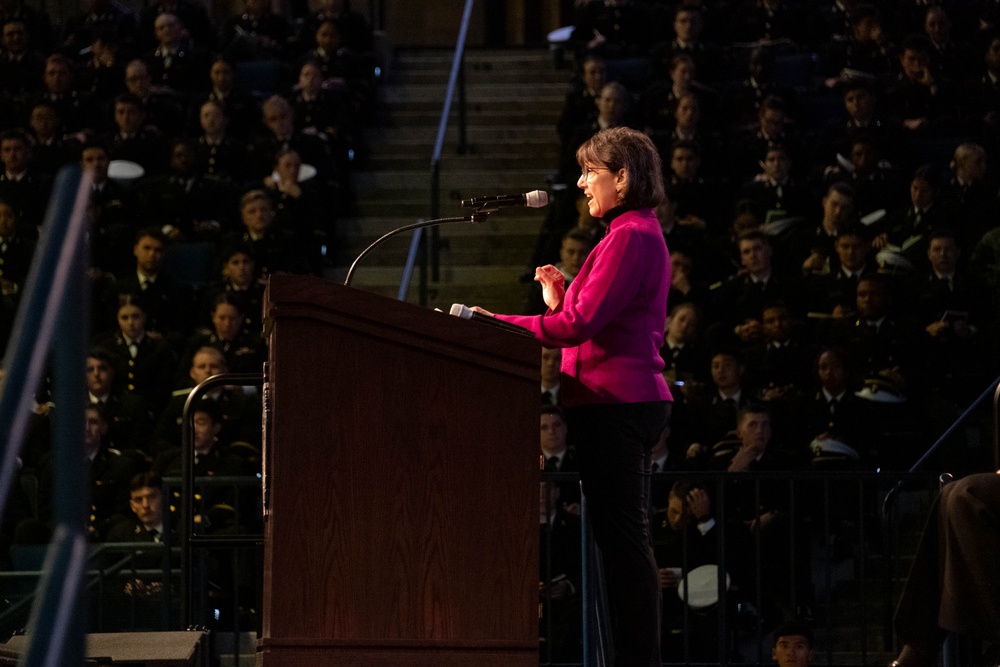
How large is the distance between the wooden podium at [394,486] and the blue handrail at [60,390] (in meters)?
1.10

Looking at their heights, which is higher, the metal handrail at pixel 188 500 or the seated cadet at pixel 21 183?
the seated cadet at pixel 21 183

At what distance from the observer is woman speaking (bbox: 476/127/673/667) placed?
12.2 feet

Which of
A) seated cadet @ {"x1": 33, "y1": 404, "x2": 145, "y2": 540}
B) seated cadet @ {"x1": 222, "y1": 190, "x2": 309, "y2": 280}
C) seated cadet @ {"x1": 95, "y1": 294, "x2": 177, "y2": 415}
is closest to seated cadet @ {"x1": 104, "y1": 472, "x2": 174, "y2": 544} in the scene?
seated cadet @ {"x1": 33, "y1": 404, "x2": 145, "y2": 540}

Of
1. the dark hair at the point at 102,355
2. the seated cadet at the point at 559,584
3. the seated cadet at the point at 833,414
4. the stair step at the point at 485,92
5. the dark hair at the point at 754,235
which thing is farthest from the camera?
the stair step at the point at 485,92

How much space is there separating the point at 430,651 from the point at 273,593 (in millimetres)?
339

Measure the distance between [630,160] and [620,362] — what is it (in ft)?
1.55

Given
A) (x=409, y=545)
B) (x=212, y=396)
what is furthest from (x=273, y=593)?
(x=212, y=396)

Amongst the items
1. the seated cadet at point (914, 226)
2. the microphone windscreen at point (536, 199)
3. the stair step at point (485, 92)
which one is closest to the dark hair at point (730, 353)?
the seated cadet at point (914, 226)

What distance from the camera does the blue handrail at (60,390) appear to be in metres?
1.99

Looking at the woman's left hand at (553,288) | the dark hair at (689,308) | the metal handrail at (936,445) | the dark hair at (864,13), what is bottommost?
the metal handrail at (936,445)

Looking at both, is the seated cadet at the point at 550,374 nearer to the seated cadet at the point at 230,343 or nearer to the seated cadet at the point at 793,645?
the seated cadet at the point at 230,343

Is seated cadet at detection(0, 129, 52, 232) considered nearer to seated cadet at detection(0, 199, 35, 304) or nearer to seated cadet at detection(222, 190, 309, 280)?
seated cadet at detection(0, 199, 35, 304)

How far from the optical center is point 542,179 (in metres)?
10.1

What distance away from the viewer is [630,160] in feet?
12.6
